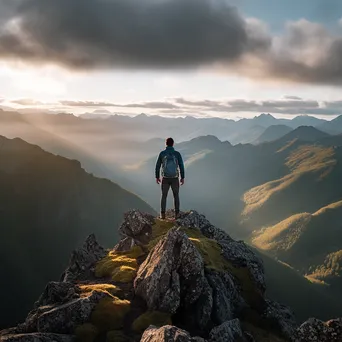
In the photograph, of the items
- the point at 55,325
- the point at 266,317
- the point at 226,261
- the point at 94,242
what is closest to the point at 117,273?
the point at 55,325

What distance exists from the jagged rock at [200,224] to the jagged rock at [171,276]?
13897 mm

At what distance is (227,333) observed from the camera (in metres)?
23.7

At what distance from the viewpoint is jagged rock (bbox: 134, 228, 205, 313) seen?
27.2 m

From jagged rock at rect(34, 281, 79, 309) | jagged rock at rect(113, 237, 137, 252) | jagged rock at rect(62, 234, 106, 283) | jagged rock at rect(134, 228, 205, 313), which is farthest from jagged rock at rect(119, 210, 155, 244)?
jagged rock at rect(34, 281, 79, 309)

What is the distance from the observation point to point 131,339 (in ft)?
77.6

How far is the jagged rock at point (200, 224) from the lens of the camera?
45.0 metres

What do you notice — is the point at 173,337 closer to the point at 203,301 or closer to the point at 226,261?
the point at 203,301

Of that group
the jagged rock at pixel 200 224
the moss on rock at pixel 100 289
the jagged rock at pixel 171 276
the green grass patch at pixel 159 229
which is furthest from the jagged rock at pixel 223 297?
the jagged rock at pixel 200 224

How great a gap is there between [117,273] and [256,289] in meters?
13.5

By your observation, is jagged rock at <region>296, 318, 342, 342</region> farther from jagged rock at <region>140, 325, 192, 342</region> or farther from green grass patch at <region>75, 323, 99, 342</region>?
green grass patch at <region>75, 323, 99, 342</region>

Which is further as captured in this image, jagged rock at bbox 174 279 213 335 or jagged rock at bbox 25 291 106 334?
jagged rock at bbox 174 279 213 335

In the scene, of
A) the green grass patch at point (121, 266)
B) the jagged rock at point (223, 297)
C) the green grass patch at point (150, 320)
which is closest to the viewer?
the green grass patch at point (150, 320)

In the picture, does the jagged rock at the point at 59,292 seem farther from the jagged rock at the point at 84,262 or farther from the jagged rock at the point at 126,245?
the jagged rock at the point at 126,245

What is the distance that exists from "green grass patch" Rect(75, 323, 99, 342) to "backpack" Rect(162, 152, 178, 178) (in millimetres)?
17109
